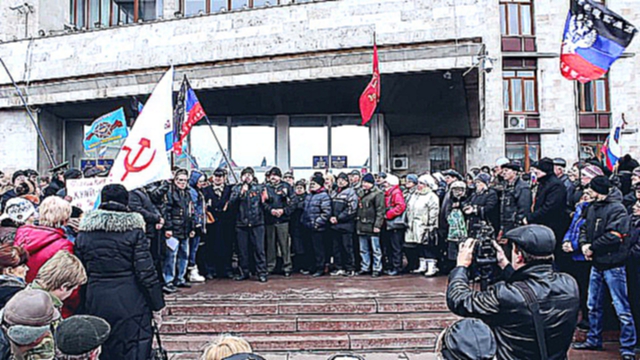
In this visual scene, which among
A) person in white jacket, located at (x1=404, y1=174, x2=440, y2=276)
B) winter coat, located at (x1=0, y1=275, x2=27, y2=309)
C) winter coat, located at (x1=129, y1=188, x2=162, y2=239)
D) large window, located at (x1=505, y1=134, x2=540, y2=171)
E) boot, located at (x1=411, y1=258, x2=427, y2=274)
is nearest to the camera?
winter coat, located at (x1=0, y1=275, x2=27, y2=309)

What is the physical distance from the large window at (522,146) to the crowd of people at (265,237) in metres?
16.9

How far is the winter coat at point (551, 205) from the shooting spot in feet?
24.9

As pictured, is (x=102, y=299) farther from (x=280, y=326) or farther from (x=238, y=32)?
(x=238, y=32)

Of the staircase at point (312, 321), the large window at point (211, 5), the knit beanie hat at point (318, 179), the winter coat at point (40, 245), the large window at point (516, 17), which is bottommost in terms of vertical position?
the staircase at point (312, 321)

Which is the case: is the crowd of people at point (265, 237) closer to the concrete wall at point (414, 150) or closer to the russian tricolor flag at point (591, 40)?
the russian tricolor flag at point (591, 40)

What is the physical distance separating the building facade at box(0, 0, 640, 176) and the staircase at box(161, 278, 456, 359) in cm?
477

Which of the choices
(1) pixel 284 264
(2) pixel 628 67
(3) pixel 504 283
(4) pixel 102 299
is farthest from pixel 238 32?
(2) pixel 628 67

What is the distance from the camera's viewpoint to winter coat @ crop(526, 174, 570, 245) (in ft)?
24.9

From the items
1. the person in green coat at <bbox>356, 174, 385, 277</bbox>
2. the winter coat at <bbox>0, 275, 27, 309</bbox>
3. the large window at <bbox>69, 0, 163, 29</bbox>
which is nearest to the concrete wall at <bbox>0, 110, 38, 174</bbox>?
the large window at <bbox>69, 0, 163, 29</bbox>

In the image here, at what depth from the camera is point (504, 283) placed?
10.8 ft

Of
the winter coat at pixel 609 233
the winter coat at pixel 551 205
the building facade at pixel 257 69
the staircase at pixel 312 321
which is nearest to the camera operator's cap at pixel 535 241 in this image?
the winter coat at pixel 609 233

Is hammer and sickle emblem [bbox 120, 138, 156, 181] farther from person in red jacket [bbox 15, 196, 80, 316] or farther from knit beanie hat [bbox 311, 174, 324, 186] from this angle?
knit beanie hat [bbox 311, 174, 324, 186]

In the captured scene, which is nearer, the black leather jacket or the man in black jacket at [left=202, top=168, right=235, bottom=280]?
the black leather jacket

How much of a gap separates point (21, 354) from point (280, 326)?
4654 mm
